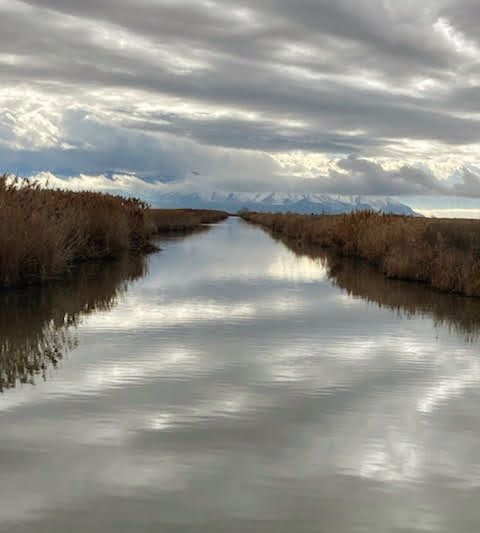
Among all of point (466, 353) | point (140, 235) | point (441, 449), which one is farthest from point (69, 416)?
point (140, 235)

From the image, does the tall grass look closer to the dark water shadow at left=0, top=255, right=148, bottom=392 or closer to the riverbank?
the dark water shadow at left=0, top=255, right=148, bottom=392

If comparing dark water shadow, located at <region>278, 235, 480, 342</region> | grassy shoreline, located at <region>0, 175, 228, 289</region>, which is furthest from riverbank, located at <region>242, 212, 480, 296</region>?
grassy shoreline, located at <region>0, 175, 228, 289</region>

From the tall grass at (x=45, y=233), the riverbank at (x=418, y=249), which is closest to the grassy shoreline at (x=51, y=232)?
the tall grass at (x=45, y=233)

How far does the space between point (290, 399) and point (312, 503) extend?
2374mm

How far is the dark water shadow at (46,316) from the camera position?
7.77m

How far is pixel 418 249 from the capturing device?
18.8 m

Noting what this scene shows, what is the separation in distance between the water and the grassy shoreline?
1594 mm

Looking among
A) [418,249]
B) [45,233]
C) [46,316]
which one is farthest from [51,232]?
[418,249]

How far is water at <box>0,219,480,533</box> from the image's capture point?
4156mm

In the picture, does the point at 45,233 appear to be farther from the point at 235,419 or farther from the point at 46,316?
the point at 235,419

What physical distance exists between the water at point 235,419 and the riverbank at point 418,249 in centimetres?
339

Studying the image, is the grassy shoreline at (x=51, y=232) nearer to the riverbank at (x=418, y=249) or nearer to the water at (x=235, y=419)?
the water at (x=235, y=419)

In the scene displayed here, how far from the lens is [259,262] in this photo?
77.5ft

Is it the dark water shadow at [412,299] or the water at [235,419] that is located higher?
the dark water shadow at [412,299]
